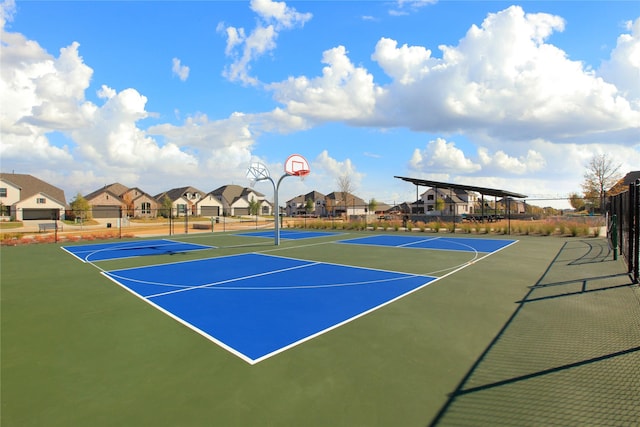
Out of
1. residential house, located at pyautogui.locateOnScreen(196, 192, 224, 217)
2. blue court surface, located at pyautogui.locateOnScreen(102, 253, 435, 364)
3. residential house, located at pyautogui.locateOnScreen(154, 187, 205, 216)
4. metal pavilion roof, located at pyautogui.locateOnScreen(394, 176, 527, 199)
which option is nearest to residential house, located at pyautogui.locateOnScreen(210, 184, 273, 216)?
residential house, located at pyautogui.locateOnScreen(196, 192, 224, 217)

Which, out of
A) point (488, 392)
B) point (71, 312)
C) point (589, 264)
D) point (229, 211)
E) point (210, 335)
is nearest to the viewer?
point (488, 392)

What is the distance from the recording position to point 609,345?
16.0 feet

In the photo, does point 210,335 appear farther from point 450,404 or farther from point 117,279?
point 117,279

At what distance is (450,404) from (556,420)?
3.12ft

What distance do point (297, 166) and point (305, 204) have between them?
71487 millimetres

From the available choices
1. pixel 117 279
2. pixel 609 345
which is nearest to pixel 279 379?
pixel 609 345

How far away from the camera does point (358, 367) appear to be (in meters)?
4.27

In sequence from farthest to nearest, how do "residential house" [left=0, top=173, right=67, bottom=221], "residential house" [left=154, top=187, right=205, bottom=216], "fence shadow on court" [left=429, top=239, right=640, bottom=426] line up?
"residential house" [left=154, top=187, right=205, bottom=216] < "residential house" [left=0, top=173, right=67, bottom=221] < "fence shadow on court" [left=429, top=239, right=640, bottom=426]

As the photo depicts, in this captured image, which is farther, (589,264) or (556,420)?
(589,264)

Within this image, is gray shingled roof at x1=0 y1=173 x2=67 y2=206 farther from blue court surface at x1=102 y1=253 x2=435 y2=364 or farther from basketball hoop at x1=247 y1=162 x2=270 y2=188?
blue court surface at x1=102 y1=253 x2=435 y2=364

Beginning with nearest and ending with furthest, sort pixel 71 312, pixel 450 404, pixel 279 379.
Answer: pixel 450 404
pixel 279 379
pixel 71 312

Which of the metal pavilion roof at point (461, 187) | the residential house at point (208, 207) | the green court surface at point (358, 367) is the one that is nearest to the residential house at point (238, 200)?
the residential house at point (208, 207)

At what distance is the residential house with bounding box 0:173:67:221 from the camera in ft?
162

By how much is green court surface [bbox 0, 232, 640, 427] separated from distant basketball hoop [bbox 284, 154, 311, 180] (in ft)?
42.6
